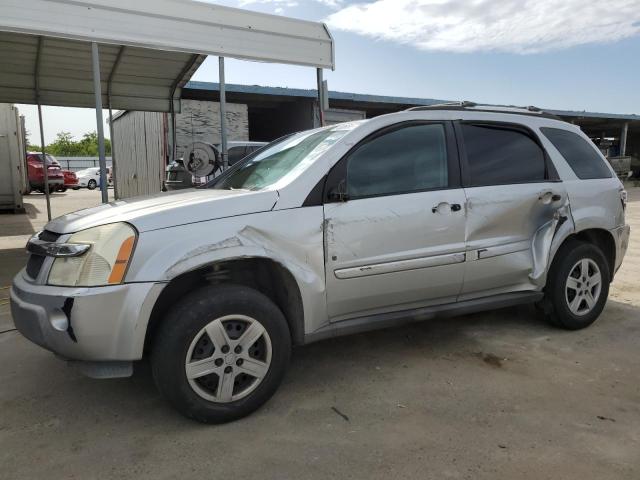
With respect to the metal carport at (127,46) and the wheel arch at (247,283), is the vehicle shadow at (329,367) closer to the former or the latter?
the wheel arch at (247,283)

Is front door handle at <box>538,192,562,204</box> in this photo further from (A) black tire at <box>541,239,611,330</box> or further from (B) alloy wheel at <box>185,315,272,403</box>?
(B) alloy wheel at <box>185,315,272,403</box>

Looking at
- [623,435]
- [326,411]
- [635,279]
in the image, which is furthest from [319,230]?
[635,279]

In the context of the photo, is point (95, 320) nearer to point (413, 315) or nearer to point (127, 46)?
point (413, 315)

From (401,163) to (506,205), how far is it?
0.89 meters

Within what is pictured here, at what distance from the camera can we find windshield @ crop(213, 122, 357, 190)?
125 inches

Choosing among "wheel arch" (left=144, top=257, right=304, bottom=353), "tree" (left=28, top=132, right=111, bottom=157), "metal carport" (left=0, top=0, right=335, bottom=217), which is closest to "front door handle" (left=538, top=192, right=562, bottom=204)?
"wheel arch" (left=144, top=257, right=304, bottom=353)

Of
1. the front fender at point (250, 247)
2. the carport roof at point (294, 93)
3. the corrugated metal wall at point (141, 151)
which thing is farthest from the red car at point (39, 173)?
the front fender at point (250, 247)

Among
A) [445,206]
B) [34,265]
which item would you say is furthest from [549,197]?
[34,265]

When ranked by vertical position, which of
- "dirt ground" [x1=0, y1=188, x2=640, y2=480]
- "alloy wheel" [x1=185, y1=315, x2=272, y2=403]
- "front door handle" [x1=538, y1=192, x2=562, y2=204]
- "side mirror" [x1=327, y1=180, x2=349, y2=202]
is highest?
"side mirror" [x1=327, y1=180, x2=349, y2=202]

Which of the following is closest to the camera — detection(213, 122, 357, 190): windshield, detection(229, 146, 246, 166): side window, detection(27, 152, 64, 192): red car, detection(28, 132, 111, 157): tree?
detection(213, 122, 357, 190): windshield

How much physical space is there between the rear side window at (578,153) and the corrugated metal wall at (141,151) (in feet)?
43.0

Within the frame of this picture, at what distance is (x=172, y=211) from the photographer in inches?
105

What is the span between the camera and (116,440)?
2615 mm

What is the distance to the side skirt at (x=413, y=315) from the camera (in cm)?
308
